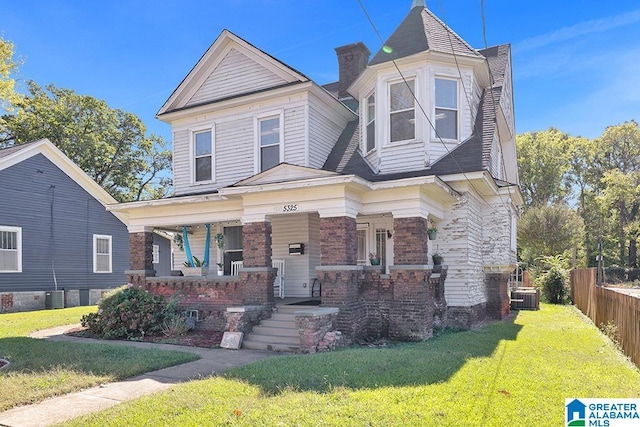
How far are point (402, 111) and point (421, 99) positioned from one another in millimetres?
589

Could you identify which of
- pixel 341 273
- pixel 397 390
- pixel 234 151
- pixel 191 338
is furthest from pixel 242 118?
pixel 397 390

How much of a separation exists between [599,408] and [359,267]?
19.1ft

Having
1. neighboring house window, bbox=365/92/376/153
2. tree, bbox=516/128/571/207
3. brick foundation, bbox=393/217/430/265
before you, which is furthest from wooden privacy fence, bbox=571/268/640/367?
tree, bbox=516/128/571/207

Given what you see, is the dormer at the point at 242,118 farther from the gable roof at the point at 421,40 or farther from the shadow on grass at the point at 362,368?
the shadow on grass at the point at 362,368

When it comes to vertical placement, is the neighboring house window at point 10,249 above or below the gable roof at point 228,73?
below

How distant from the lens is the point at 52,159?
66.1 feet

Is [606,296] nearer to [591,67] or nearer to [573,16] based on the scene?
[591,67]

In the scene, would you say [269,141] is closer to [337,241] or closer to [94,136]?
[337,241]

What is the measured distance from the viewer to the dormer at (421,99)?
39.6 ft

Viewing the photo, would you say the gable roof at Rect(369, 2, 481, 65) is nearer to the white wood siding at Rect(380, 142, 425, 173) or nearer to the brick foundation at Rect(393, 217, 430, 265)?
the white wood siding at Rect(380, 142, 425, 173)

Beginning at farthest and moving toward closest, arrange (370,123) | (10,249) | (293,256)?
(10,249) < (293,256) < (370,123)

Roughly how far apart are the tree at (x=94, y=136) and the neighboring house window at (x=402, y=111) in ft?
79.0

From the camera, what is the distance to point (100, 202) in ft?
73.0

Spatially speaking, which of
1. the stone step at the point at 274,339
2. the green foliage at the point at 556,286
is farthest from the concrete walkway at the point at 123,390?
the green foliage at the point at 556,286
